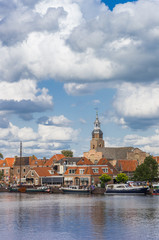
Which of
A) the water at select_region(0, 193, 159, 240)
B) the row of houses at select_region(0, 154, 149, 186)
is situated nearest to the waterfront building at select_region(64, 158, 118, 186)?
the row of houses at select_region(0, 154, 149, 186)

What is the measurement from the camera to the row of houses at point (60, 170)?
154 meters

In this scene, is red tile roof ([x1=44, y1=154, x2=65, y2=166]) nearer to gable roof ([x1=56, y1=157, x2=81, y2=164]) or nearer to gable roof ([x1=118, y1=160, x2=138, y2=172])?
gable roof ([x1=56, y1=157, x2=81, y2=164])

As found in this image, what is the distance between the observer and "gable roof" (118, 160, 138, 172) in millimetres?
177250

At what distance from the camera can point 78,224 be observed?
57781 mm

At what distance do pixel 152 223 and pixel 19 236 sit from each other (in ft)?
65.9

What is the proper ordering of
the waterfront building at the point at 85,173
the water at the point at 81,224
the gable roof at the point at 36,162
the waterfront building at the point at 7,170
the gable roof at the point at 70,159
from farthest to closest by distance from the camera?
the waterfront building at the point at 7,170
the gable roof at the point at 36,162
the gable roof at the point at 70,159
the waterfront building at the point at 85,173
the water at the point at 81,224

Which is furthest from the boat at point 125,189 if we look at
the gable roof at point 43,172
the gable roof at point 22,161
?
the gable roof at point 22,161

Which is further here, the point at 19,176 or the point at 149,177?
the point at 19,176

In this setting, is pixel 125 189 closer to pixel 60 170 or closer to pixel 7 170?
pixel 60 170

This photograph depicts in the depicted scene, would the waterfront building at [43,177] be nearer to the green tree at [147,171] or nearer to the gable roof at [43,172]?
the gable roof at [43,172]

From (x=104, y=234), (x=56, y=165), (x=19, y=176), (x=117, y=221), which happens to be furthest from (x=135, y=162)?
(x=104, y=234)

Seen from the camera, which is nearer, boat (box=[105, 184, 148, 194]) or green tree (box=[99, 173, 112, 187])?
boat (box=[105, 184, 148, 194])

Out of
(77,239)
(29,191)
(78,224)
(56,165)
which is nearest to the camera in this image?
(77,239)

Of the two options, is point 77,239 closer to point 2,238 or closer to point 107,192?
point 2,238
